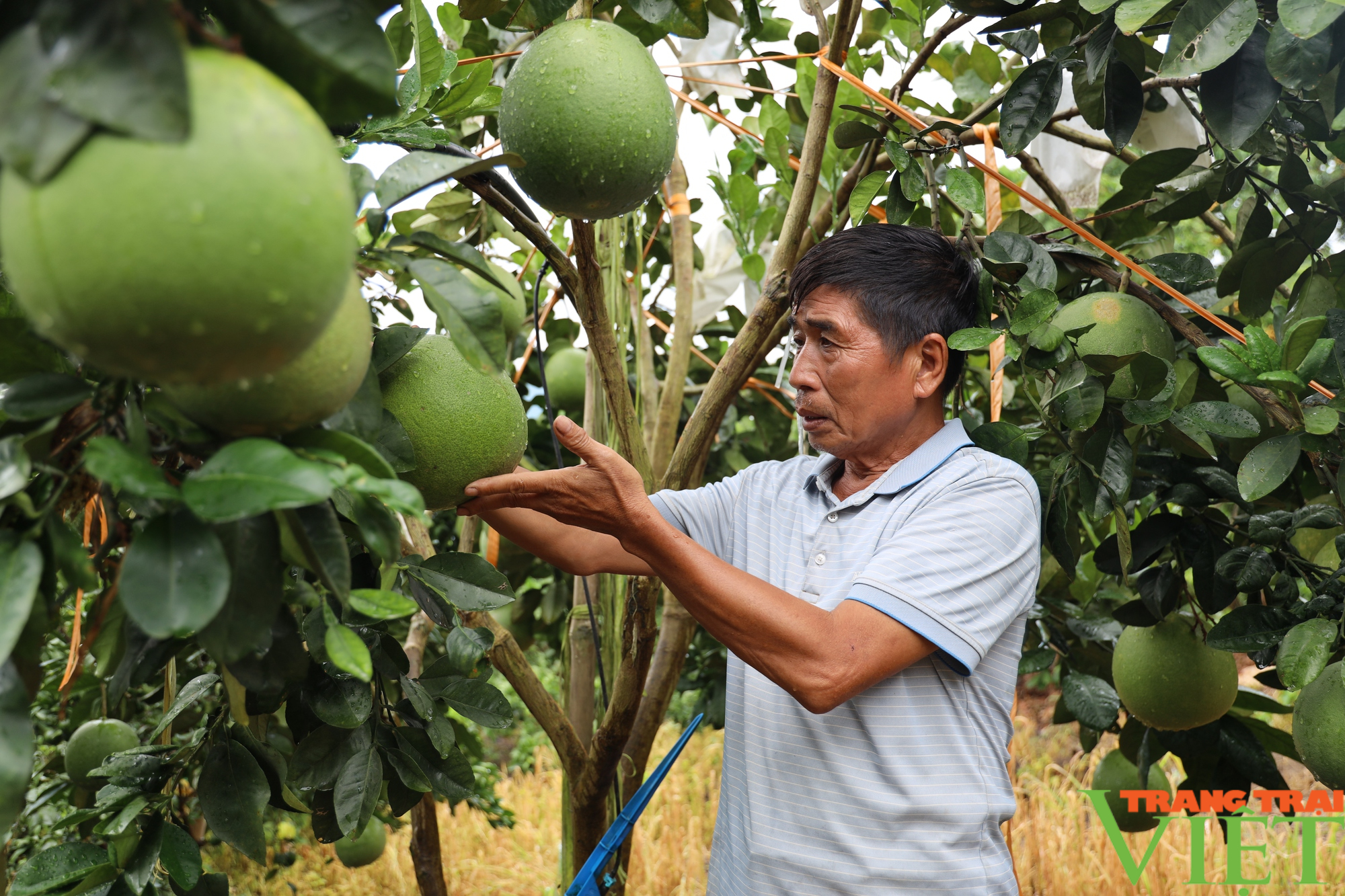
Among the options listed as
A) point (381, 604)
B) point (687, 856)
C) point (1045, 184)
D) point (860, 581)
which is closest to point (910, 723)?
point (860, 581)

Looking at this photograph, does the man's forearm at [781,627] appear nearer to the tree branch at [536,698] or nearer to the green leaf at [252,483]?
the tree branch at [536,698]

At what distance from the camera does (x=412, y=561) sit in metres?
0.95

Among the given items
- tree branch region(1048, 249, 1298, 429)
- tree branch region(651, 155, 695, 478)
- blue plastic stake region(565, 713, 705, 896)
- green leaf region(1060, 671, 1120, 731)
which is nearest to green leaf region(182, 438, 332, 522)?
blue plastic stake region(565, 713, 705, 896)

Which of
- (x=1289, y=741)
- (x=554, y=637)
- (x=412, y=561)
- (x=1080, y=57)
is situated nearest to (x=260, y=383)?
(x=412, y=561)

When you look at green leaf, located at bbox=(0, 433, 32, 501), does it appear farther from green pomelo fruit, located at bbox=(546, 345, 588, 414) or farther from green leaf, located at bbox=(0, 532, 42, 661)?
green pomelo fruit, located at bbox=(546, 345, 588, 414)

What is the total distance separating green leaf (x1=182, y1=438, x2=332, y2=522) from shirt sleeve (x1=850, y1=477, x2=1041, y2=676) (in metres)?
0.77

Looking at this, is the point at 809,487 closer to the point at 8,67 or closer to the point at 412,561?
the point at 412,561

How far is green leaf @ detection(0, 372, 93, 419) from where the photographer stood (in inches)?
21.4

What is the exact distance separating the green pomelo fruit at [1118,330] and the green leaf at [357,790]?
0.99 meters

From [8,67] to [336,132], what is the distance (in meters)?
0.50

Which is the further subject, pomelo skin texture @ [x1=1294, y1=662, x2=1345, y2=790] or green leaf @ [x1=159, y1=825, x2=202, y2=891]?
pomelo skin texture @ [x1=1294, y1=662, x2=1345, y2=790]

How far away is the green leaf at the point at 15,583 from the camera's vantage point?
0.48 m

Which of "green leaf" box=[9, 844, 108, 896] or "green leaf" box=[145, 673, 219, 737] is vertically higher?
"green leaf" box=[145, 673, 219, 737]

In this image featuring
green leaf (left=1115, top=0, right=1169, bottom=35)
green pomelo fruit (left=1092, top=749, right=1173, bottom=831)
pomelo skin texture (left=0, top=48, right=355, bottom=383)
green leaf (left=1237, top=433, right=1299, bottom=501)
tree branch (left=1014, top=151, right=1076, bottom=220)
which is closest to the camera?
pomelo skin texture (left=0, top=48, right=355, bottom=383)
